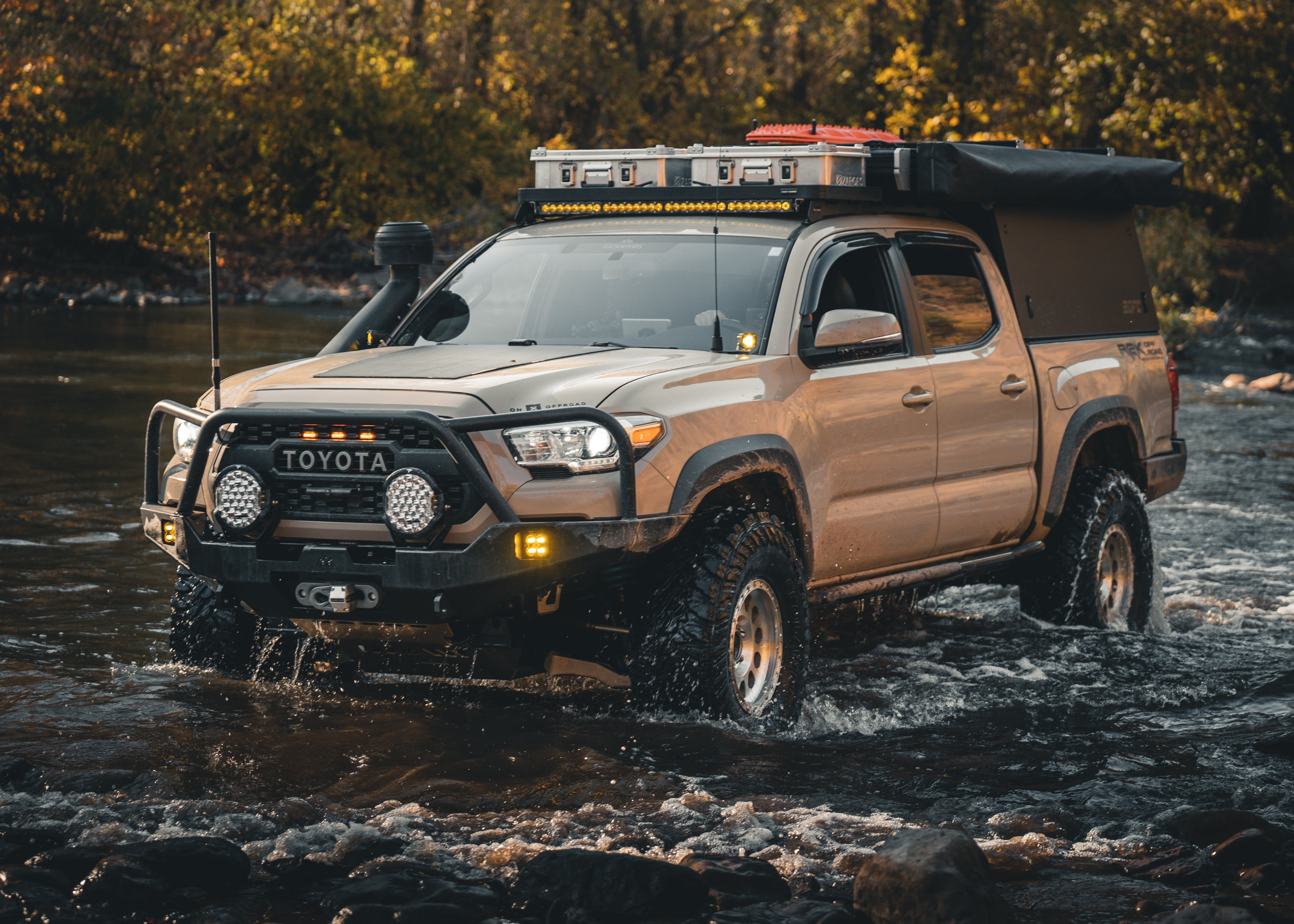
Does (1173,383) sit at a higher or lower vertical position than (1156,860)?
higher

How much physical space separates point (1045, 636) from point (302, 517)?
4.29 meters

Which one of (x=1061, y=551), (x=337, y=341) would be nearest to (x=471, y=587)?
(x=337, y=341)

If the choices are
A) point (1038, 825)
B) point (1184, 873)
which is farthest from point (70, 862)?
point (1184, 873)

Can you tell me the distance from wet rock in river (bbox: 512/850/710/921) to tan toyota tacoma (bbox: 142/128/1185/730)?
3.70 ft

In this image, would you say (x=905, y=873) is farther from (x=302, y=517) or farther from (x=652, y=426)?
(x=302, y=517)

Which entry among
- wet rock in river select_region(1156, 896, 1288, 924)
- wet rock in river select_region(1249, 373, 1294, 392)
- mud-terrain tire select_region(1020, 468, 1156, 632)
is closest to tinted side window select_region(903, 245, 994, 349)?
mud-terrain tire select_region(1020, 468, 1156, 632)

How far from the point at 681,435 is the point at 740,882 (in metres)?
1.66

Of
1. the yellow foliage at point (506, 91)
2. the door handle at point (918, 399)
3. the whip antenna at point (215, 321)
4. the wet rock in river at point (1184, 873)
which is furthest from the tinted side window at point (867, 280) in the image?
the yellow foliage at point (506, 91)

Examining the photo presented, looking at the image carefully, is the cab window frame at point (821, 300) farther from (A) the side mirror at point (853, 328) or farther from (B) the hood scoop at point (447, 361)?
(B) the hood scoop at point (447, 361)

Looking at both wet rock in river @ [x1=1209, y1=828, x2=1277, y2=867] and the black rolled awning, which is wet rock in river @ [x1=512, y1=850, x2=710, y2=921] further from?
the black rolled awning

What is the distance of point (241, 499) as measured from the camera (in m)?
5.71

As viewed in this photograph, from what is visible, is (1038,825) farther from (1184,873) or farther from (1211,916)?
(1211,916)

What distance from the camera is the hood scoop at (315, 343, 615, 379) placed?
5961 millimetres

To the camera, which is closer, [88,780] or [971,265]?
[88,780]
